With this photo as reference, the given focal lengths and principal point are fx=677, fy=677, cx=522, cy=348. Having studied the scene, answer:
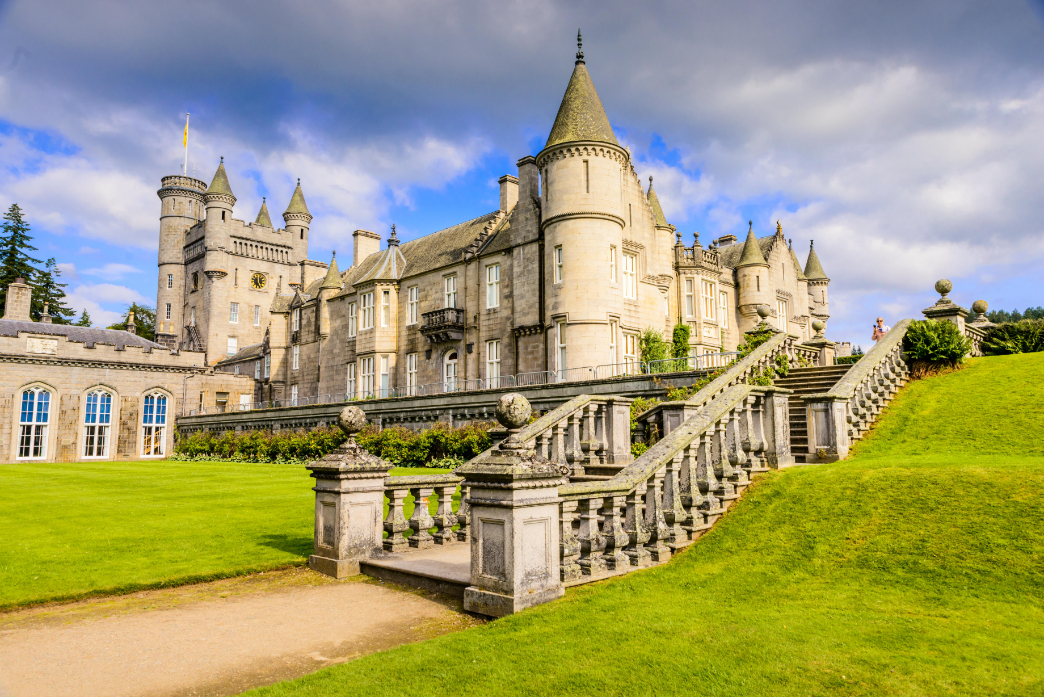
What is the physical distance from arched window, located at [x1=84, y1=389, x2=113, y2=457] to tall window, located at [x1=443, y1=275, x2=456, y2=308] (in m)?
25.7

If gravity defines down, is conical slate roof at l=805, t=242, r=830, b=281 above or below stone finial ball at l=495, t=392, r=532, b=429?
above

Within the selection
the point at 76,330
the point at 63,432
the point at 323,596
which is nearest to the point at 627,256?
the point at 323,596

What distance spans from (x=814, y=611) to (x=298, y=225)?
2929 inches

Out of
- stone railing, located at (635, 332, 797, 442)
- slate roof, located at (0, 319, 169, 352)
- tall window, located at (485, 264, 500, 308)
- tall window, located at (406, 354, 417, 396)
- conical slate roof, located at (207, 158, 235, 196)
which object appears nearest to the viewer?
stone railing, located at (635, 332, 797, 442)

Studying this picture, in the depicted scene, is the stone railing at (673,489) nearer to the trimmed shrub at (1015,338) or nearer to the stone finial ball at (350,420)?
the stone finial ball at (350,420)

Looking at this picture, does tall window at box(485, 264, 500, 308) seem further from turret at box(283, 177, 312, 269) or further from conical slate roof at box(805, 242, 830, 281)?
turret at box(283, 177, 312, 269)

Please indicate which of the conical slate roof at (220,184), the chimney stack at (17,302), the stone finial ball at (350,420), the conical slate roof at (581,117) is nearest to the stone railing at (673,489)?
the stone finial ball at (350,420)

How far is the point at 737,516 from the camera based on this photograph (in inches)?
347

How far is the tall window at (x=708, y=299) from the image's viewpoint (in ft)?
120

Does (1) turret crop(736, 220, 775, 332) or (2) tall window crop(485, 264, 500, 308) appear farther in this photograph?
(1) turret crop(736, 220, 775, 332)

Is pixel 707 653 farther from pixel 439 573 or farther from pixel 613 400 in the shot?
pixel 613 400

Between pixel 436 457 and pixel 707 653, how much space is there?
21.0 meters

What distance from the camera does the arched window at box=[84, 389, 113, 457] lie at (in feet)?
144

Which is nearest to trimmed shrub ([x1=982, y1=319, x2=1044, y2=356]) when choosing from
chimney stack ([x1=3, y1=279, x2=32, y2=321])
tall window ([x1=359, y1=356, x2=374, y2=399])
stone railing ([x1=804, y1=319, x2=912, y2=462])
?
stone railing ([x1=804, y1=319, x2=912, y2=462])
